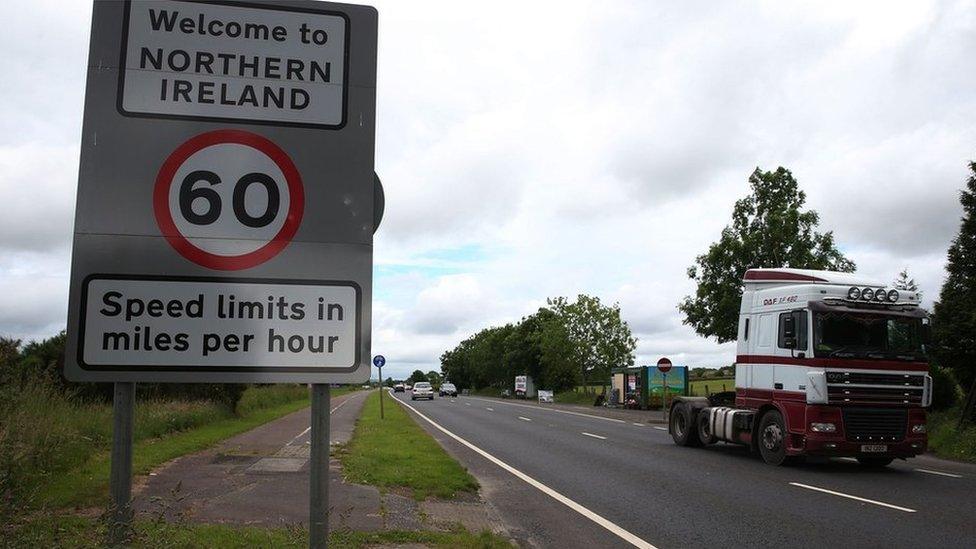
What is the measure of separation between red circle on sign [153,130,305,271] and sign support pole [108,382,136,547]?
Result: 0.58m

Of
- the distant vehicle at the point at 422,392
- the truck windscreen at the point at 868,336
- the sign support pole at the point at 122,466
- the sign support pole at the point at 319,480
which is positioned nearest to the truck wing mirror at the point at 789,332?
the truck windscreen at the point at 868,336

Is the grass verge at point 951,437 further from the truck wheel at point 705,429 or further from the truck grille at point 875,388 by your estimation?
the truck wheel at point 705,429

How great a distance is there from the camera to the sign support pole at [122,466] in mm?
2629

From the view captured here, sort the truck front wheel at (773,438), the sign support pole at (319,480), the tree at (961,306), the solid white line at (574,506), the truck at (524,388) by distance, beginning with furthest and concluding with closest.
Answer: the truck at (524,388) → the tree at (961,306) → the truck front wheel at (773,438) → the solid white line at (574,506) → the sign support pole at (319,480)

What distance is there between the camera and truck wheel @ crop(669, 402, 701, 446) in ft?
60.3

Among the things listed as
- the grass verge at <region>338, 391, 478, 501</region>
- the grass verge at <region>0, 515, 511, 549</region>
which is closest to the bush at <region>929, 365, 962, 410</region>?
the grass verge at <region>338, 391, 478, 501</region>

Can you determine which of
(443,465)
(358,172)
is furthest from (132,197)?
(443,465)

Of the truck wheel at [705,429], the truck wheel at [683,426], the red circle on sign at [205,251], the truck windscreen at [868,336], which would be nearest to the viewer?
the red circle on sign at [205,251]

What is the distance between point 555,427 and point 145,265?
76.1 feet

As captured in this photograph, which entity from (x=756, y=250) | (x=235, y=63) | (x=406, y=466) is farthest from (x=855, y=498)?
(x=756, y=250)

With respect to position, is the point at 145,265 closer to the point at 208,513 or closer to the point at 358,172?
the point at 358,172

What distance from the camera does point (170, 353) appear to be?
2738 mm

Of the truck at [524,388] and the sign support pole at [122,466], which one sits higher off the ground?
the sign support pole at [122,466]

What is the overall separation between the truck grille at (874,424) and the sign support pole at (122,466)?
13.7 metres
